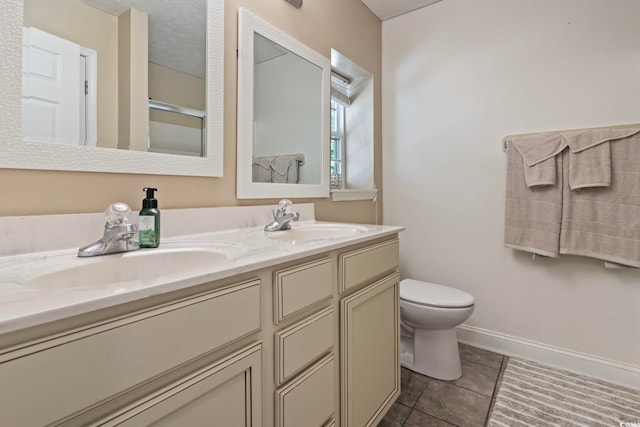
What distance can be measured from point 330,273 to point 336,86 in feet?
5.09

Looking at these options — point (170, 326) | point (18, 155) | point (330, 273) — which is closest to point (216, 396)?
point (170, 326)

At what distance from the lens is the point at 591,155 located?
1.57 meters

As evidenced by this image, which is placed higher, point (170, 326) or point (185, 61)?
point (185, 61)

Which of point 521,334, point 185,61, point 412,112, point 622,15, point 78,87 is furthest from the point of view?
point 412,112

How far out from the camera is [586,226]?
1.60 metres

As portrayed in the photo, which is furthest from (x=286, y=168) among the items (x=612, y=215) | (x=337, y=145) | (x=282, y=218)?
(x=612, y=215)

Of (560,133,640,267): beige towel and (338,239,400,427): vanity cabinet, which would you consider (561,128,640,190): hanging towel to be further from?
(338,239,400,427): vanity cabinet

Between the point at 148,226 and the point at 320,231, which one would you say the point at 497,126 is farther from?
the point at 148,226

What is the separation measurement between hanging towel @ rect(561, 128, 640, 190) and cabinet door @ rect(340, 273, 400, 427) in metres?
1.15

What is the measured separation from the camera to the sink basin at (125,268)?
620 mm

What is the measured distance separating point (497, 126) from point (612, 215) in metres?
0.76

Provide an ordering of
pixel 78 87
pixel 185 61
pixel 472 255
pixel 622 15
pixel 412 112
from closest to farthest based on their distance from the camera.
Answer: pixel 78 87 < pixel 185 61 < pixel 622 15 < pixel 472 255 < pixel 412 112

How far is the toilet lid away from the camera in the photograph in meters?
1.58

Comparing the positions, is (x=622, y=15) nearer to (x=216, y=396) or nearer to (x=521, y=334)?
(x=521, y=334)
